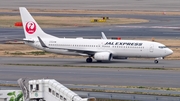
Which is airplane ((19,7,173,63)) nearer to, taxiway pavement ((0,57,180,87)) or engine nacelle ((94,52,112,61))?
engine nacelle ((94,52,112,61))

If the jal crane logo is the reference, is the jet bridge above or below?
below

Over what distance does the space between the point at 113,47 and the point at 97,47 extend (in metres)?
2.09

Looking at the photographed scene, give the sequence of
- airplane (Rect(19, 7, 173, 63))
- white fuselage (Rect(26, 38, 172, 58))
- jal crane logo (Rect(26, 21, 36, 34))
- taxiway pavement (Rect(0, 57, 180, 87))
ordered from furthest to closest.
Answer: jal crane logo (Rect(26, 21, 36, 34)), airplane (Rect(19, 7, 173, 63)), white fuselage (Rect(26, 38, 172, 58)), taxiway pavement (Rect(0, 57, 180, 87))

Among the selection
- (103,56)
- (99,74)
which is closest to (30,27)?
(103,56)

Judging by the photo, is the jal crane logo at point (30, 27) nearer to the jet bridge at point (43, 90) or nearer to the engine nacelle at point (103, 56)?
the engine nacelle at point (103, 56)

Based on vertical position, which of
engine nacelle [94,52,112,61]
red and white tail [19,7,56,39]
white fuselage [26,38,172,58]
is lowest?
engine nacelle [94,52,112,61]

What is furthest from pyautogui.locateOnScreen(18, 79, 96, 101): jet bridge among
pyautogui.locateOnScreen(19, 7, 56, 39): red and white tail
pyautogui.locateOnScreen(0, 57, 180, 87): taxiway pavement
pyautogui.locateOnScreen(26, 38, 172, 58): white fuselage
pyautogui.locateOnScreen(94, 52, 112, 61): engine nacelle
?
pyautogui.locateOnScreen(19, 7, 56, 39): red and white tail

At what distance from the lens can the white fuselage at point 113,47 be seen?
67.1m

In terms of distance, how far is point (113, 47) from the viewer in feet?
225

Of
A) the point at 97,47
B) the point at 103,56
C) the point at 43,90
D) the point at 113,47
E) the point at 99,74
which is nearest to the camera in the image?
the point at 43,90

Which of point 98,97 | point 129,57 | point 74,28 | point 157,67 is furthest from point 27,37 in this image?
point 74,28

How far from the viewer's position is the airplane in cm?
6725

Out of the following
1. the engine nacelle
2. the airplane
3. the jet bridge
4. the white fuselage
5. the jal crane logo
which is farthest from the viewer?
the jal crane logo

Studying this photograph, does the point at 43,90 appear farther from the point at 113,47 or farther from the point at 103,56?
the point at 113,47
